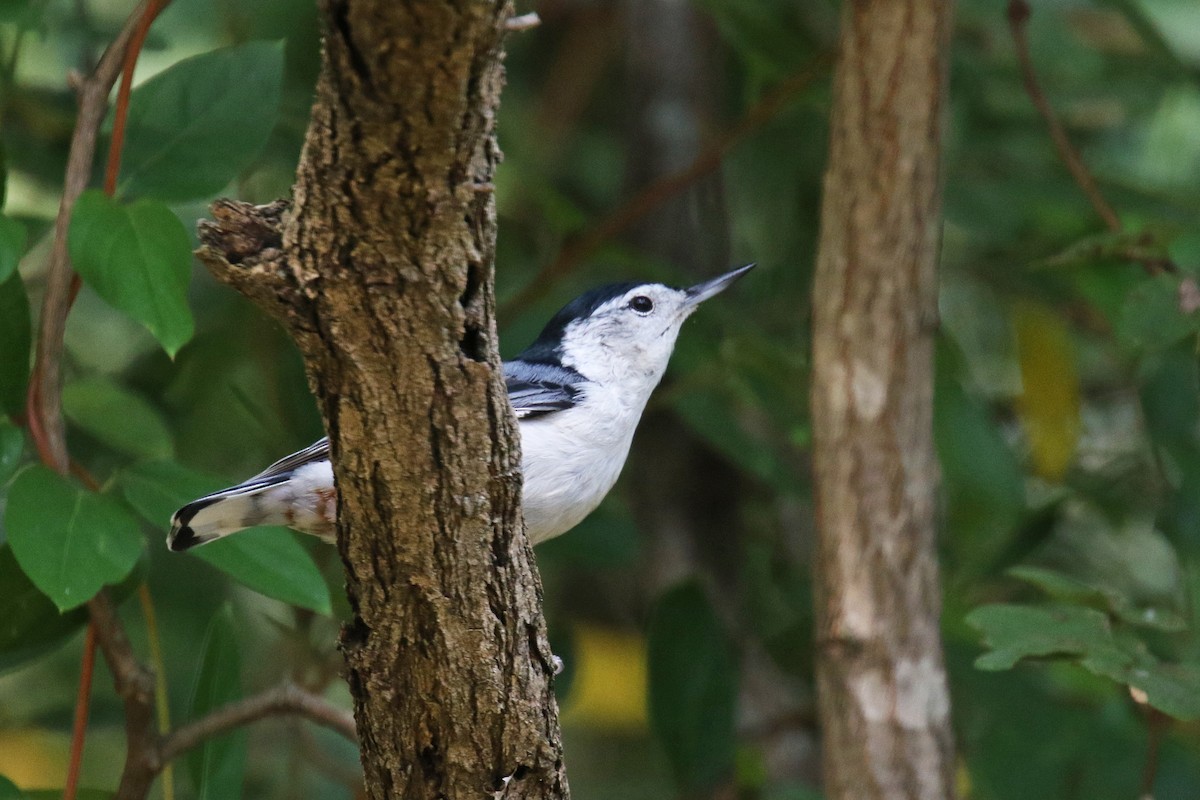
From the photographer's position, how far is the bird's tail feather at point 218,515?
6.59ft

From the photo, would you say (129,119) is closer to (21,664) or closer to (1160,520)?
(21,664)

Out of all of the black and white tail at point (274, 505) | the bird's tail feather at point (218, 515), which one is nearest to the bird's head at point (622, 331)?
the black and white tail at point (274, 505)

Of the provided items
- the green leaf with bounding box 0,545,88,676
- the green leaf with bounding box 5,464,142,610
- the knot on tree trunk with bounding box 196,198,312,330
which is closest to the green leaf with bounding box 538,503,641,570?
the green leaf with bounding box 0,545,88,676

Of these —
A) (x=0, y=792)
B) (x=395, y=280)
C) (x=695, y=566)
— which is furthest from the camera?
(x=695, y=566)

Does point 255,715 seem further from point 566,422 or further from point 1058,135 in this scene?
point 1058,135

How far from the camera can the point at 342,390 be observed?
1.30 metres

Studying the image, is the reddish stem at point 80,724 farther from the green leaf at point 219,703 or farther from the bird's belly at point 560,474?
the bird's belly at point 560,474

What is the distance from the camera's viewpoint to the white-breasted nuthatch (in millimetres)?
2131

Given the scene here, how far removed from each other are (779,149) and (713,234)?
0.53m

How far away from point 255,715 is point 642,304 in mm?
1239

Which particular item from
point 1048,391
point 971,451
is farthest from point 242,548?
point 1048,391

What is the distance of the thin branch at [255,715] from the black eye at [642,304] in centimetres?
112

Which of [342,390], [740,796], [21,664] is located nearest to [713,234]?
[740,796]

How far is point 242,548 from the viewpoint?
1.98 metres
